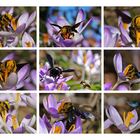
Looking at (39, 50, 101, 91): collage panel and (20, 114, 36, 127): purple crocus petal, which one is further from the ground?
(39, 50, 101, 91): collage panel

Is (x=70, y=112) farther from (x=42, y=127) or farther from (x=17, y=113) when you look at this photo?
(x=17, y=113)

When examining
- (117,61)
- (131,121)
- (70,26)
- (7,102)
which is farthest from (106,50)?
(7,102)

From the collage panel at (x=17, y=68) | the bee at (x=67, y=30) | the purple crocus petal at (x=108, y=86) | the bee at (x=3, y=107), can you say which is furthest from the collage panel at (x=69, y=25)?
the bee at (x=3, y=107)

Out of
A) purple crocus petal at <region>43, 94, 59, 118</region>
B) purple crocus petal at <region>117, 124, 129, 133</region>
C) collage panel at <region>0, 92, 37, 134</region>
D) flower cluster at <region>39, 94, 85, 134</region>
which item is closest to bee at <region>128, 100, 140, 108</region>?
purple crocus petal at <region>117, 124, 129, 133</region>

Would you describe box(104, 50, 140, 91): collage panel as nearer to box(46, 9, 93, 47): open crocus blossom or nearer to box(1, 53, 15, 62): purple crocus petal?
box(46, 9, 93, 47): open crocus blossom
